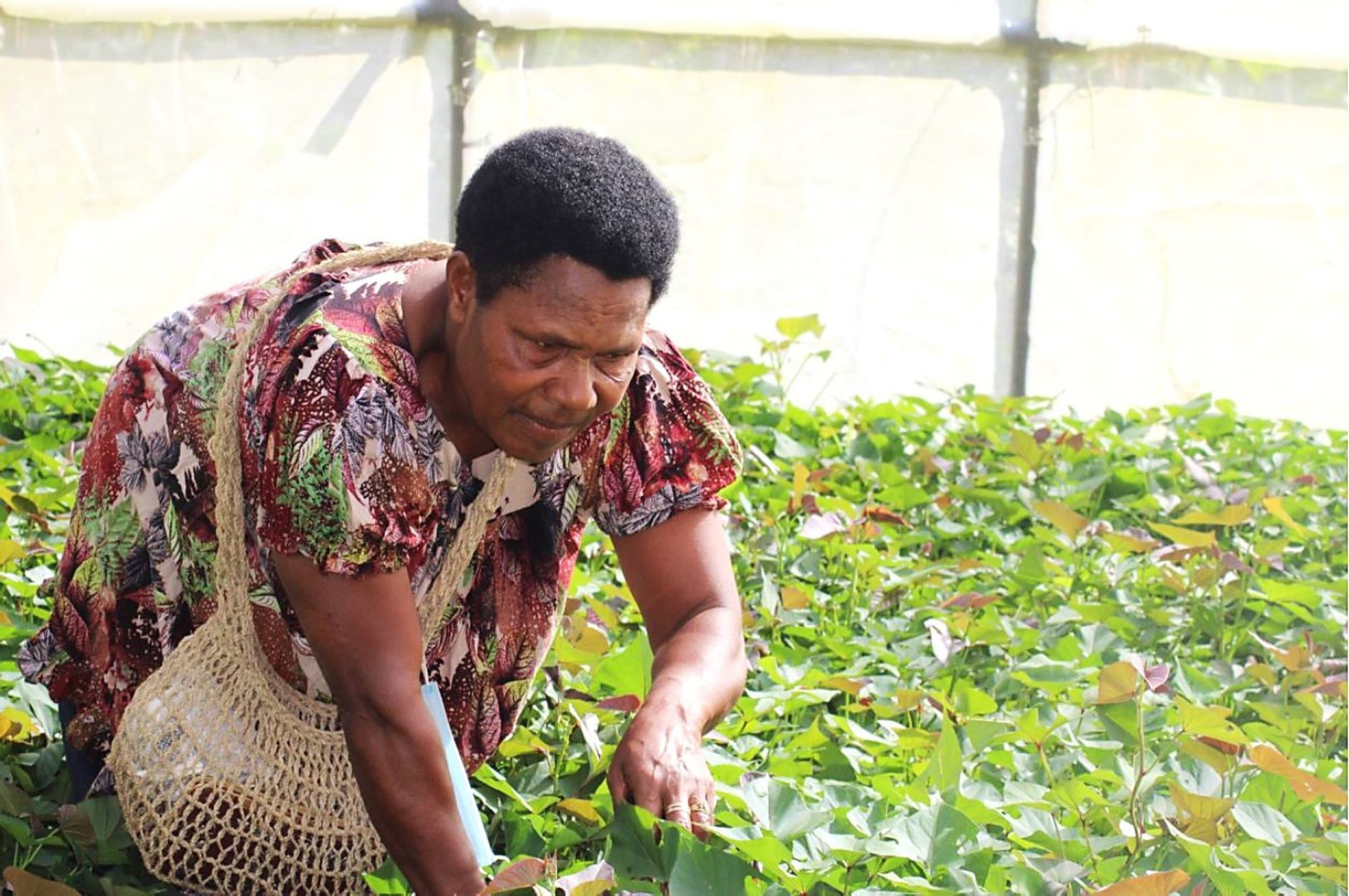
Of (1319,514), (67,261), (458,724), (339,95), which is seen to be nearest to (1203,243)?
(1319,514)

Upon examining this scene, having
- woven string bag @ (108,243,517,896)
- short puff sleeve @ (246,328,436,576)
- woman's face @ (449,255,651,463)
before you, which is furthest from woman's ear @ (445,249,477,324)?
woven string bag @ (108,243,517,896)

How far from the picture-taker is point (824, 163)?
590cm

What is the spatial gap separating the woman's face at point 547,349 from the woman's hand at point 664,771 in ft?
1.14

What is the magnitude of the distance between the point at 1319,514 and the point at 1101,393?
6.83 feet

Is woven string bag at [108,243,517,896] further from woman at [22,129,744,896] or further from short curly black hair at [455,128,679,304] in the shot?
short curly black hair at [455,128,679,304]

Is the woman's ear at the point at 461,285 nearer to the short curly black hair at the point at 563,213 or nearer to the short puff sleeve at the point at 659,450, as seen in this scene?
the short curly black hair at the point at 563,213

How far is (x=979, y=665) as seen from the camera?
2951 millimetres

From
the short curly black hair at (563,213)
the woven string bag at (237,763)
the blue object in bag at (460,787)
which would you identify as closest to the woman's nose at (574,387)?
the short curly black hair at (563,213)

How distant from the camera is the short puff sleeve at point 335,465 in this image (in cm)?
185

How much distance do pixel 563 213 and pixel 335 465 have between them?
14.6 inches

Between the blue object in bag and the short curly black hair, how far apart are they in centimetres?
50

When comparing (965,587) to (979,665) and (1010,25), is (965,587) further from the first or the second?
(1010,25)

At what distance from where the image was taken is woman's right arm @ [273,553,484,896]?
72.2 inches

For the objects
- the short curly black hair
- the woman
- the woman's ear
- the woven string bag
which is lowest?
the woven string bag
